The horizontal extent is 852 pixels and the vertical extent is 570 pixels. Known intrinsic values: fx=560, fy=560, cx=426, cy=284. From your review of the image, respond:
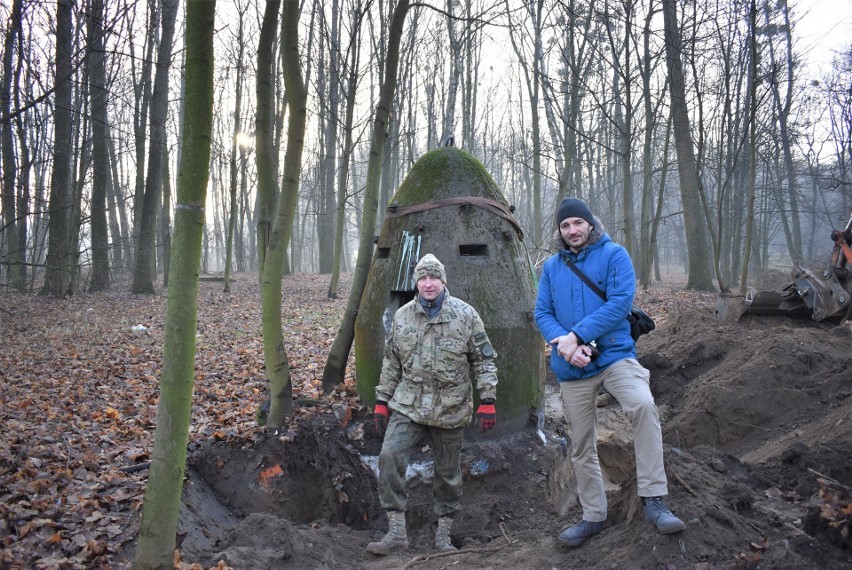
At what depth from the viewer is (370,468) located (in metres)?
5.00

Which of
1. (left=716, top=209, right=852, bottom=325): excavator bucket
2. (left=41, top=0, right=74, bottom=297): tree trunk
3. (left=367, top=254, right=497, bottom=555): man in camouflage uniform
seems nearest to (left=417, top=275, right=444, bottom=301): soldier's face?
(left=367, top=254, right=497, bottom=555): man in camouflage uniform

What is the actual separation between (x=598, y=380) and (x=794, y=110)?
2693 cm

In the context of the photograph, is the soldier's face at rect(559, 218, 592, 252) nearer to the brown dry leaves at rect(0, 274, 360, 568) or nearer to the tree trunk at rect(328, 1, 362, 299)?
the brown dry leaves at rect(0, 274, 360, 568)

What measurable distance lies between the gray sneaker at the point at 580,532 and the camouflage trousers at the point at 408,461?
914mm

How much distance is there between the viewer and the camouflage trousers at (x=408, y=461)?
3.95 m

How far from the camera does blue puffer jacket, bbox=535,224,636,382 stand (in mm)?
3244

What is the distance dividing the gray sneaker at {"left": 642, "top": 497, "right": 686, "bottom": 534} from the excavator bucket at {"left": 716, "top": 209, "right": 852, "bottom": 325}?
24.1 feet

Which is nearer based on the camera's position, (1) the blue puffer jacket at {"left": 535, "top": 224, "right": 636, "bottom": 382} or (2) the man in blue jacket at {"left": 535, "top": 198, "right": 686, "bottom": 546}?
(2) the man in blue jacket at {"left": 535, "top": 198, "right": 686, "bottom": 546}

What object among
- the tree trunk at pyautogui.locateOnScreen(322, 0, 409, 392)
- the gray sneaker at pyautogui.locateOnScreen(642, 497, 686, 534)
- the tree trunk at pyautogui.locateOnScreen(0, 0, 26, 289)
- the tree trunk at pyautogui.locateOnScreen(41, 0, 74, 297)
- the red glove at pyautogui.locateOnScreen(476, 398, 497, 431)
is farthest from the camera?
the tree trunk at pyautogui.locateOnScreen(41, 0, 74, 297)

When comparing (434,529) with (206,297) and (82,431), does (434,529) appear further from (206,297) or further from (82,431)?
(206,297)

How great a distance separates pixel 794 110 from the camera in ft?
79.7

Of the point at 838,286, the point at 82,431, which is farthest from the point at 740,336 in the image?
the point at 82,431

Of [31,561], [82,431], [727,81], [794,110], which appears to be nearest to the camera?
[31,561]

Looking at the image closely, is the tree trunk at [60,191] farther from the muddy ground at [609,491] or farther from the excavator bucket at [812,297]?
the excavator bucket at [812,297]
